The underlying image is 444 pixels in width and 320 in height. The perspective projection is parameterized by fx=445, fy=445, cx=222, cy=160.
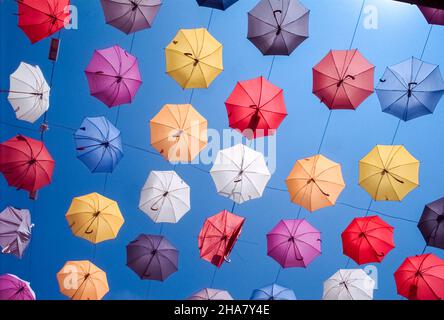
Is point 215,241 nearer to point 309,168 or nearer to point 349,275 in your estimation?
point 309,168

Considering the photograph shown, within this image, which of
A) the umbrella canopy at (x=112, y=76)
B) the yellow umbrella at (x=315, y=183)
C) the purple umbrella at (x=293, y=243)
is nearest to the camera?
the umbrella canopy at (x=112, y=76)

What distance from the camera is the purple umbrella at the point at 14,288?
28.2 ft

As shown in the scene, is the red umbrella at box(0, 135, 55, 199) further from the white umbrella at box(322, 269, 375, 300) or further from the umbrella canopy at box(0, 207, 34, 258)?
the white umbrella at box(322, 269, 375, 300)

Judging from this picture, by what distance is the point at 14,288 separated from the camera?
28.7ft

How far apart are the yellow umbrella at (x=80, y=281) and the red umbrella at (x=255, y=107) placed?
431cm

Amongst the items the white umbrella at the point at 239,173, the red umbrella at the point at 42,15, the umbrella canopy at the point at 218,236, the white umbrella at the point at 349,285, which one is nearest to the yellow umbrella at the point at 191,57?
the white umbrella at the point at 239,173

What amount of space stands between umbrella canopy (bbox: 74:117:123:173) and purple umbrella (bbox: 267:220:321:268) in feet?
12.1

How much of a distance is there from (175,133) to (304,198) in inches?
112

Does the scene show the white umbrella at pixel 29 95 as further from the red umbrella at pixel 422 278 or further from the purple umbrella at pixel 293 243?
the red umbrella at pixel 422 278

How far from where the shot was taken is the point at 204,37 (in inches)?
325

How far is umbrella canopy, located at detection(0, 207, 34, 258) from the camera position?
28.6ft
